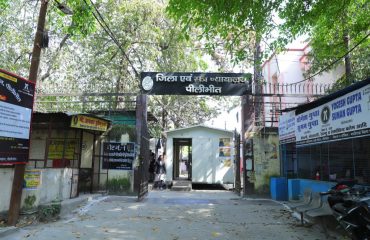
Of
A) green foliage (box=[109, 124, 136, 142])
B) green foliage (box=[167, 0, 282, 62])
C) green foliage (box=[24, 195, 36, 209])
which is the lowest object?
green foliage (box=[24, 195, 36, 209])

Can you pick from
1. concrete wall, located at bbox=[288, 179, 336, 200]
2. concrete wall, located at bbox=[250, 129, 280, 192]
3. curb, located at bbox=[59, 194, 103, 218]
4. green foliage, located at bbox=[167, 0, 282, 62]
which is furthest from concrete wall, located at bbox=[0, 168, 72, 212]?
concrete wall, located at bbox=[288, 179, 336, 200]

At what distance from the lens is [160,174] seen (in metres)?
19.6

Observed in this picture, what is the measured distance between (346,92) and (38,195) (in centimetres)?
866

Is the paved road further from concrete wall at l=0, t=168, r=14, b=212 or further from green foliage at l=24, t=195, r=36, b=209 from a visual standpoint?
concrete wall at l=0, t=168, r=14, b=212

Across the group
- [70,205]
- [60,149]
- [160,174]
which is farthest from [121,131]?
[160,174]

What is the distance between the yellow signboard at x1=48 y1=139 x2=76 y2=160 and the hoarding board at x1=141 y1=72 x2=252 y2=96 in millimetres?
3780

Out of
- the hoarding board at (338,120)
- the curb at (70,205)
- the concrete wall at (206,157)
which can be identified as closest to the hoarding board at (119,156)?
the curb at (70,205)

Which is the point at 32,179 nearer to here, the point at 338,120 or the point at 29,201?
the point at 29,201

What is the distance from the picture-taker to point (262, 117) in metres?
15.8

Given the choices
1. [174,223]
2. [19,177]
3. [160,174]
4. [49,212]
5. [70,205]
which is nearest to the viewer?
[19,177]

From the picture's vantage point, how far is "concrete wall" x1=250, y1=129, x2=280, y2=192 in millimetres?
14977

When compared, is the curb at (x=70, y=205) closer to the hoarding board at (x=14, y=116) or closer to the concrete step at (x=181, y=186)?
the hoarding board at (x=14, y=116)

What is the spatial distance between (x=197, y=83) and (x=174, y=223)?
7.59 m

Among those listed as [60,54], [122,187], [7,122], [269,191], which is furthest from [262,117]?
[60,54]
